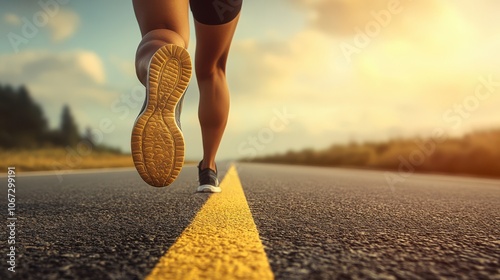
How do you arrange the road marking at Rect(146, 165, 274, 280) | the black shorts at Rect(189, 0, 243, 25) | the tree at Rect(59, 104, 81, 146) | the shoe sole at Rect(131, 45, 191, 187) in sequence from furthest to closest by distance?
the tree at Rect(59, 104, 81, 146), the black shorts at Rect(189, 0, 243, 25), the shoe sole at Rect(131, 45, 191, 187), the road marking at Rect(146, 165, 274, 280)

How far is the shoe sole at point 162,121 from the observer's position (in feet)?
7.17

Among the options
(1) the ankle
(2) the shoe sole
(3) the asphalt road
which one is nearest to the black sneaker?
(1) the ankle

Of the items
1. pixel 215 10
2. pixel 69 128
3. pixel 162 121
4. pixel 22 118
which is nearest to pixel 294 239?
pixel 162 121

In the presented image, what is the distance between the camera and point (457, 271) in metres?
1.25

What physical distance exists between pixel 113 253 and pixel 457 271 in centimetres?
101

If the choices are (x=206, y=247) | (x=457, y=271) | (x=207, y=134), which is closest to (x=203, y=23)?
(x=207, y=134)

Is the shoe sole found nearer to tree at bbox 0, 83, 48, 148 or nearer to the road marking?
the road marking

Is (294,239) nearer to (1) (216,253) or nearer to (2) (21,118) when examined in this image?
(1) (216,253)

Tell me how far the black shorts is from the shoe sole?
0.65 meters

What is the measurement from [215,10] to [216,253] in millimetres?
1805

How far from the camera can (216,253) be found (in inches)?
55.3

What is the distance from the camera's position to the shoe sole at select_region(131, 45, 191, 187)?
2.18 meters

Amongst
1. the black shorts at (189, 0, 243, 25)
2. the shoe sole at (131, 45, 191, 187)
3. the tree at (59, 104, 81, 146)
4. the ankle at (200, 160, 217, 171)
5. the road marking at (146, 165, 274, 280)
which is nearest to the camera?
the road marking at (146, 165, 274, 280)

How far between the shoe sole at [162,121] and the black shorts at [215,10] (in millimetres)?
649
